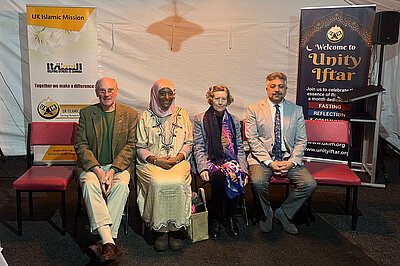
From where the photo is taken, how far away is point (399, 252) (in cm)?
329

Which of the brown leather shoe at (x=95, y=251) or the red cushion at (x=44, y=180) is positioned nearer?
the brown leather shoe at (x=95, y=251)

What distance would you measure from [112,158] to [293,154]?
1.67m

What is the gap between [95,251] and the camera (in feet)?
9.93

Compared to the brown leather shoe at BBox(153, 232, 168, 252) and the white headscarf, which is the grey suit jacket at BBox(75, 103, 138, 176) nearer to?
the white headscarf

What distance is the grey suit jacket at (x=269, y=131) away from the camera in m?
3.85

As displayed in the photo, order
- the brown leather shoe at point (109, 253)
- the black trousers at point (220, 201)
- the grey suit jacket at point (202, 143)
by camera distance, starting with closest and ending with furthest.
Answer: the brown leather shoe at point (109, 253)
the black trousers at point (220, 201)
the grey suit jacket at point (202, 143)

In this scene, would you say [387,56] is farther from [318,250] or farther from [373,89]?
[318,250]

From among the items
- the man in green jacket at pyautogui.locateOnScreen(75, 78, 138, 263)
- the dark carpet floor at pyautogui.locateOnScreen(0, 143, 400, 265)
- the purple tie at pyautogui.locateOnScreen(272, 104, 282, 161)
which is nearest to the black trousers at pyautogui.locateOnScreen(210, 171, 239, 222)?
the dark carpet floor at pyautogui.locateOnScreen(0, 143, 400, 265)

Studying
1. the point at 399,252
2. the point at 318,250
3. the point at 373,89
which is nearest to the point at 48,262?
the point at 318,250

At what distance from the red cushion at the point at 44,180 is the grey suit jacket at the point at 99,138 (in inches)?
5.6

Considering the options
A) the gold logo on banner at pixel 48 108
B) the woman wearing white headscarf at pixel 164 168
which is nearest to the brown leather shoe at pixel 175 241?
the woman wearing white headscarf at pixel 164 168

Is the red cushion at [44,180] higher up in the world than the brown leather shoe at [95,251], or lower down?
higher up

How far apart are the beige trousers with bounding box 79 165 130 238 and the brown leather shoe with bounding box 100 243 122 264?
15 centimetres

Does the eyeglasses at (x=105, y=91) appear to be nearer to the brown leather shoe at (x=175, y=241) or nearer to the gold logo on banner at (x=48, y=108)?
the brown leather shoe at (x=175, y=241)
